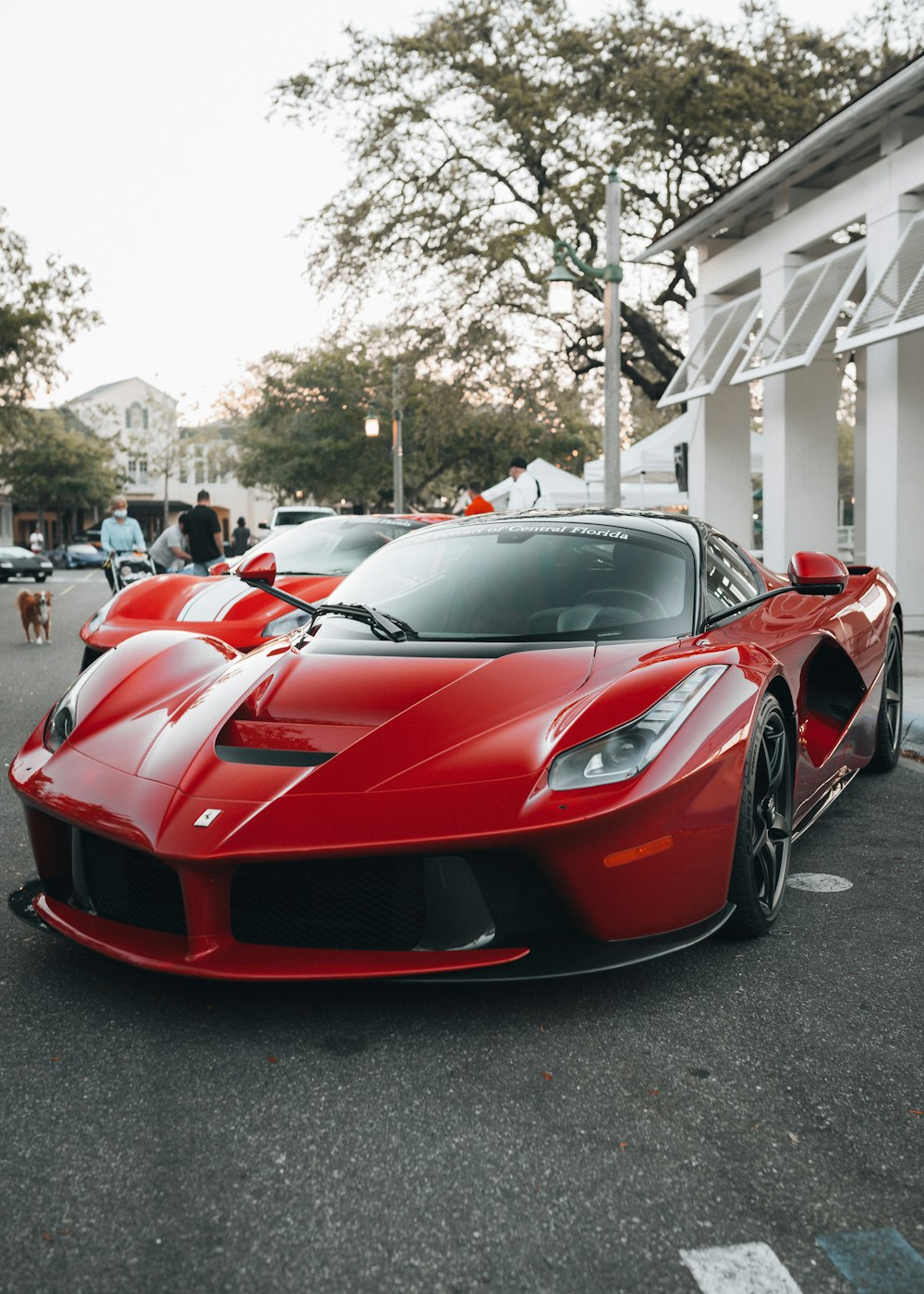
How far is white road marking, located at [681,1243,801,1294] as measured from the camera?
1.93 meters

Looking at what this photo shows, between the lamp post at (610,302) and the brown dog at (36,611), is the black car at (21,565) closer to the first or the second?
the brown dog at (36,611)

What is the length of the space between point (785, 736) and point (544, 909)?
1201 mm

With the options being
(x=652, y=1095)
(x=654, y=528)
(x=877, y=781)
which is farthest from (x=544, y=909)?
(x=877, y=781)

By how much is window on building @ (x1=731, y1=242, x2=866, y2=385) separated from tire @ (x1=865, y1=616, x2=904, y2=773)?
356 inches

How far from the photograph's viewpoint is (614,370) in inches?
599

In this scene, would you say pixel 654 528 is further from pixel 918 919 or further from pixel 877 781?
pixel 877 781

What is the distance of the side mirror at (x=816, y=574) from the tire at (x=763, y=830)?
0.47 m

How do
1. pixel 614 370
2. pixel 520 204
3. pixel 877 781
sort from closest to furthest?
pixel 877 781 → pixel 614 370 → pixel 520 204

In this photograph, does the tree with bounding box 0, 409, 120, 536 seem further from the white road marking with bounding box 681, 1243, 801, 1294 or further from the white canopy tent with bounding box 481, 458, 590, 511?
the white road marking with bounding box 681, 1243, 801, 1294

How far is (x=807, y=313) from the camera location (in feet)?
49.5

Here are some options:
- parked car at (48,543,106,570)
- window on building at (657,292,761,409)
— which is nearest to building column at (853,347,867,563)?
window on building at (657,292,761,409)

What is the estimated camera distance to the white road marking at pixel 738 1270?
193 centimetres

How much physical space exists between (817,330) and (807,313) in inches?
22.6

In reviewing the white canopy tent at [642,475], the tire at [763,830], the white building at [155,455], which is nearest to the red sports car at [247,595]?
the tire at [763,830]
